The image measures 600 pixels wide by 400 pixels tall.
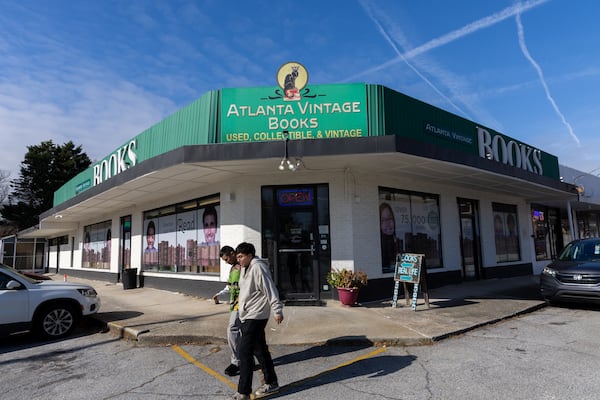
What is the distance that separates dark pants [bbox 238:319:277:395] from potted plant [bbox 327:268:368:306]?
4.78m

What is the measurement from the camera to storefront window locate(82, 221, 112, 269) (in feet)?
62.7

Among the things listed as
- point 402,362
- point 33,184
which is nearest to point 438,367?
point 402,362

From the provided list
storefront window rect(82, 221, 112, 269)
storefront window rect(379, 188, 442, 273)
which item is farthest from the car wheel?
storefront window rect(82, 221, 112, 269)

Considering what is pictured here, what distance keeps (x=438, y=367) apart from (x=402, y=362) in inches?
19.4

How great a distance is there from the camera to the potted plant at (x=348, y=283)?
356 inches

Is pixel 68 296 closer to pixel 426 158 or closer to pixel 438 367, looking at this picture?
pixel 438 367

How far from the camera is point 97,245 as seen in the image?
2056 cm

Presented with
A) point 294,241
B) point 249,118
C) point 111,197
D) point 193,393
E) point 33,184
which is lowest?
point 193,393

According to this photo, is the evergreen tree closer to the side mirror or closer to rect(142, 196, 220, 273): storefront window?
rect(142, 196, 220, 273): storefront window

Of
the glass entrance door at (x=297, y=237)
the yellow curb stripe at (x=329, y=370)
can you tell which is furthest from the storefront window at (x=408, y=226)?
the yellow curb stripe at (x=329, y=370)

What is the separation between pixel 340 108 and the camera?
29.4 feet

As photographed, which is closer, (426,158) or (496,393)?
(496,393)

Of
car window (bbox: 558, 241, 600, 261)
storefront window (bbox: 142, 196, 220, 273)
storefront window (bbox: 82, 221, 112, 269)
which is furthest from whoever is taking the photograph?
storefront window (bbox: 82, 221, 112, 269)

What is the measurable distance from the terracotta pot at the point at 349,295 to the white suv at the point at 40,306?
222 inches
